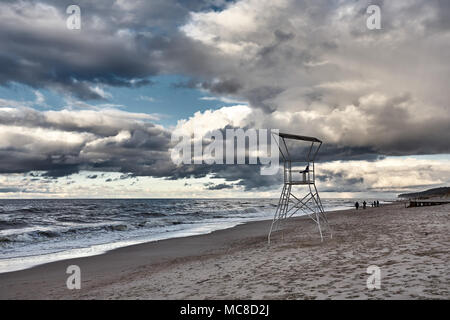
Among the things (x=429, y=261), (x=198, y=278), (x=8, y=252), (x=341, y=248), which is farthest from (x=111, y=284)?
(x=8, y=252)

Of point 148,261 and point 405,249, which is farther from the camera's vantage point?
point 148,261

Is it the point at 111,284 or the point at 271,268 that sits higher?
the point at 271,268

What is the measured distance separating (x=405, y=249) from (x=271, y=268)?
458 cm

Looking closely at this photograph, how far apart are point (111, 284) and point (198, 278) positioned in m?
3.13

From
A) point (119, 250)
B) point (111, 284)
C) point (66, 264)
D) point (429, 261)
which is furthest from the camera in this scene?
point (119, 250)

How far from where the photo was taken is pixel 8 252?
19906mm

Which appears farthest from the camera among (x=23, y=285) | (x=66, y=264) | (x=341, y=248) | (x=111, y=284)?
(x=66, y=264)

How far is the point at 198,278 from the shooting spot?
9.84 m
